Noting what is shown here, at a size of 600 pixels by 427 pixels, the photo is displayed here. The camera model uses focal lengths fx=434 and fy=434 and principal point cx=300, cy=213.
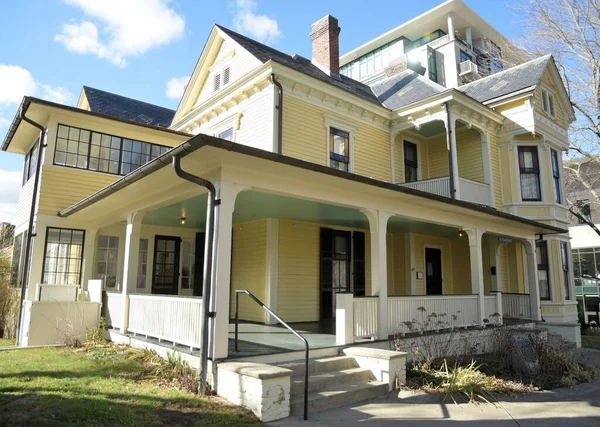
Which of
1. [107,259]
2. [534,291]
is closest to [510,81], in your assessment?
[534,291]

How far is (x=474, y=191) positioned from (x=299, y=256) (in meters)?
6.17

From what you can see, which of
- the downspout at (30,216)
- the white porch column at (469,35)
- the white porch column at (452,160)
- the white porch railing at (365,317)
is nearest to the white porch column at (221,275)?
the white porch railing at (365,317)

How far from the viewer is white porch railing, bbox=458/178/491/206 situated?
1298 cm

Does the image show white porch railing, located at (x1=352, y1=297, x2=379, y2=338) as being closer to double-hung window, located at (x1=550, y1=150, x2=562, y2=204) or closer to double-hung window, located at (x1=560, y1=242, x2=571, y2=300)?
double-hung window, located at (x1=560, y1=242, x2=571, y2=300)

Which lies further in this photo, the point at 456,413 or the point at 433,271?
the point at 433,271

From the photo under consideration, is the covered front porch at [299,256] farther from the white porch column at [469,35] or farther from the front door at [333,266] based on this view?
the white porch column at [469,35]

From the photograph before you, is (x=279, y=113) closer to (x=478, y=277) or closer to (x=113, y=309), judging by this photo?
(x=113, y=309)

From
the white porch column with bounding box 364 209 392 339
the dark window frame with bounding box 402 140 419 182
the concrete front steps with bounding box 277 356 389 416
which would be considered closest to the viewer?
the concrete front steps with bounding box 277 356 389 416

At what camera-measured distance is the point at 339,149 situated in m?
12.5

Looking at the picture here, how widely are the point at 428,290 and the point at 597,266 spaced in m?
17.3

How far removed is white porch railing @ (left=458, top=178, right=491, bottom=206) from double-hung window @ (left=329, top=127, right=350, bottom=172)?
343 cm

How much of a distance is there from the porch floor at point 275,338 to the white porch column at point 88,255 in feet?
13.1

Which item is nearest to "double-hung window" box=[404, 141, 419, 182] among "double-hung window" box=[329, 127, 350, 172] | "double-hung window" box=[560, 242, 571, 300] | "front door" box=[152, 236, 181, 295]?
"double-hung window" box=[329, 127, 350, 172]

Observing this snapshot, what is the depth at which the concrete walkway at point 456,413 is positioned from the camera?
527cm
